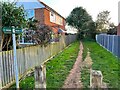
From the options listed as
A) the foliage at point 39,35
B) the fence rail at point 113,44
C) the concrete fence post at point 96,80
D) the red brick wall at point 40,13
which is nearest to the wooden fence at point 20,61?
the foliage at point 39,35

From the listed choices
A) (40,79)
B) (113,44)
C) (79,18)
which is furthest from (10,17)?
(79,18)

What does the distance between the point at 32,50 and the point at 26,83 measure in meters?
3.27

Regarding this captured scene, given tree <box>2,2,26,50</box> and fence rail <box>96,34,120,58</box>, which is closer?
tree <box>2,2,26,50</box>

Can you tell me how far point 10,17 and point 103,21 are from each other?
146 ft

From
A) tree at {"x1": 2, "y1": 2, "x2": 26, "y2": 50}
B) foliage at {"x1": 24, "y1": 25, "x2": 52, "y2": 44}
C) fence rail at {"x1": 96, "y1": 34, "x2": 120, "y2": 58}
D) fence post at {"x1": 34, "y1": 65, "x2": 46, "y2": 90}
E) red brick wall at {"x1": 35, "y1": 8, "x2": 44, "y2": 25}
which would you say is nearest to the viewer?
fence post at {"x1": 34, "y1": 65, "x2": 46, "y2": 90}

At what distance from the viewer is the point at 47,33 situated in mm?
14367

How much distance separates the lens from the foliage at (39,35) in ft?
41.5

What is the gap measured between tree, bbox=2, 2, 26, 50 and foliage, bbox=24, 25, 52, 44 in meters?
2.57

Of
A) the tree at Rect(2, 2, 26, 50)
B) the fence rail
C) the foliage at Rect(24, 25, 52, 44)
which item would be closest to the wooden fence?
the foliage at Rect(24, 25, 52, 44)

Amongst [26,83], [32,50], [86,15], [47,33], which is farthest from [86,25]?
[26,83]

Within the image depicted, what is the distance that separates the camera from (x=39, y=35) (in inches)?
532

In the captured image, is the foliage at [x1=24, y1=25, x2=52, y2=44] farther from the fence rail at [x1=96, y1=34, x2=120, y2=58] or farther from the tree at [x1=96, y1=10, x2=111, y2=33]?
the tree at [x1=96, y1=10, x2=111, y2=33]

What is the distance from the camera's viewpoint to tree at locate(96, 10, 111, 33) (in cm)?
4707

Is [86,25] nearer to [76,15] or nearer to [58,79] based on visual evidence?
[76,15]
